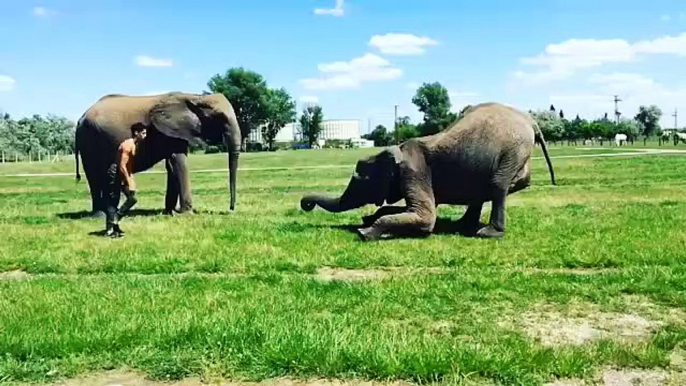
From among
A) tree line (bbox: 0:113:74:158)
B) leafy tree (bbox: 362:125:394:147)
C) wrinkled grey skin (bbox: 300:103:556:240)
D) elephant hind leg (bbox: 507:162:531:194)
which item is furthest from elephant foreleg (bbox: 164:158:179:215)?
leafy tree (bbox: 362:125:394:147)

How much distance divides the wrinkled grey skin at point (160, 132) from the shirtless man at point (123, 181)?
3.63 metres

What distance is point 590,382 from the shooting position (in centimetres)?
562

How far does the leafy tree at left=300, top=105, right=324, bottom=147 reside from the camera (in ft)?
502

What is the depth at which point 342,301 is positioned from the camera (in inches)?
324

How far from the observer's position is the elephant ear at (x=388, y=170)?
1400 centimetres

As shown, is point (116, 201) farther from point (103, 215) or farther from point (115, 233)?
point (103, 215)

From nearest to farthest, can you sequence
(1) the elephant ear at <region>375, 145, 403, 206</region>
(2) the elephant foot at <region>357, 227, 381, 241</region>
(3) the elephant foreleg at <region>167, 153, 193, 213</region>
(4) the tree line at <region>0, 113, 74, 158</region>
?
(2) the elephant foot at <region>357, 227, 381, 241</region> < (1) the elephant ear at <region>375, 145, 403, 206</region> < (3) the elephant foreleg at <region>167, 153, 193, 213</region> < (4) the tree line at <region>0, 113, 74, 158</region>

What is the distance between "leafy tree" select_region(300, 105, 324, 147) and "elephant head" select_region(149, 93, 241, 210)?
5279 inches

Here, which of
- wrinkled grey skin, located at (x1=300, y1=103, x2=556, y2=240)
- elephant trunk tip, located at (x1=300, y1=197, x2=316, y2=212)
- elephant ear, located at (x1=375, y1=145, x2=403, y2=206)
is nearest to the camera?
A: wrinkled grey skin, located at (x1=300, y1=103, x2=556, y2=240)

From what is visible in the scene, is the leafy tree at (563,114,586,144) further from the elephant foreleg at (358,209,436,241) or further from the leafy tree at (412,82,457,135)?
the elephant foreleg at (358,209,436,241)

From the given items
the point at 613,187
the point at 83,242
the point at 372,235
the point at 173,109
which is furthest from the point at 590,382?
the point at 613,187

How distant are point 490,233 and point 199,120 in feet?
28.0

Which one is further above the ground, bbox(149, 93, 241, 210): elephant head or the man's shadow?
bbox(149, 93, 241, 210): elephant head

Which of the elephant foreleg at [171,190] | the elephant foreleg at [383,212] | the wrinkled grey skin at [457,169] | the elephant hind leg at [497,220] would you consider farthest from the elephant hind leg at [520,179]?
the elephant foreleg at [171,190]
